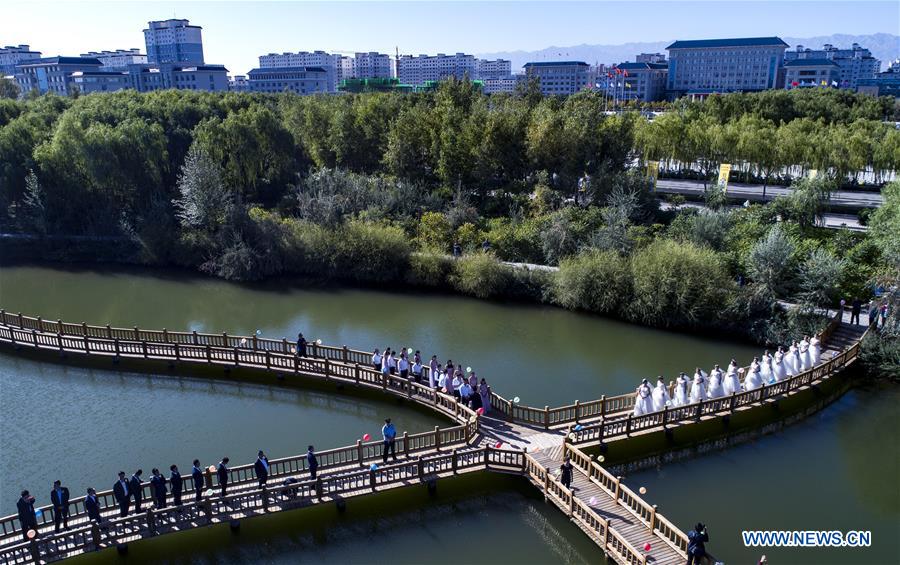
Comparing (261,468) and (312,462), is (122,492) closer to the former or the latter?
(261,468)

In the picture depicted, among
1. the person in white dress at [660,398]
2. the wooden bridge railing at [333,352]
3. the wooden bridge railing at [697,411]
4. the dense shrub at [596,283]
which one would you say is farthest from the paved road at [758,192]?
the person in white dress at [660,398]

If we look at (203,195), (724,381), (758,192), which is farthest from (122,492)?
(758,192)

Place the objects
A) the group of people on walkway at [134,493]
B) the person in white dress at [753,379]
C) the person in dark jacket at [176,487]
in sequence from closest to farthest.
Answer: the group of people on walkway at [134,493], the person in dark jacket at [176,487], the person in white dress at [753,379]

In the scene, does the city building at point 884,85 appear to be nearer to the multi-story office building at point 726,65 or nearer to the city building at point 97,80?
the multi-story office building at point 726,65

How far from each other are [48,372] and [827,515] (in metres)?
23.7

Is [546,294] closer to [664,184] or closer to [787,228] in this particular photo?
[787,228]

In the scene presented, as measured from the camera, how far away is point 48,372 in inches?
862

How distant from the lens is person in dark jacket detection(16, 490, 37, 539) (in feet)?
41.7

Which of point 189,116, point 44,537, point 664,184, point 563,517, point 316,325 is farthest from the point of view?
point 664,184

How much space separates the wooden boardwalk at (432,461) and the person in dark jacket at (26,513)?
0.23 metres

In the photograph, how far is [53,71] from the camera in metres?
115

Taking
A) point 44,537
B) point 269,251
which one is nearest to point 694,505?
point 44,537

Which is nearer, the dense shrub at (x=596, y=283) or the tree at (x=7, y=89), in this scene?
the dense shrub at (x=596, y=283)

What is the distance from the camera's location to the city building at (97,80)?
109500 millimetres
